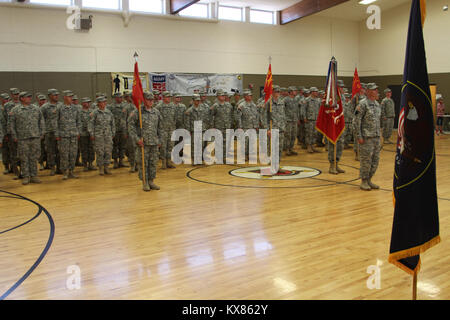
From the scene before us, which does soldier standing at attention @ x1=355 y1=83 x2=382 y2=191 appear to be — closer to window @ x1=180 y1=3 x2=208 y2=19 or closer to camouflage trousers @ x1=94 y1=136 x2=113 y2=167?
camouflage trousers @ x1=94 y1=136 x2=113 y2=167

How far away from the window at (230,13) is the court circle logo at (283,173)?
8.21 metres

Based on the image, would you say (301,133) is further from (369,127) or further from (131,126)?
(131,126)

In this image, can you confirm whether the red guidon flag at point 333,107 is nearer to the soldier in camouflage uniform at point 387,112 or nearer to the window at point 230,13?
the soldier in camouflage uniform at point 387,112

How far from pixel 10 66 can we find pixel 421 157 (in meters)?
11.7

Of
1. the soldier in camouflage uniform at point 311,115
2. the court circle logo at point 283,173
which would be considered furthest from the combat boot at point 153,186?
the soldier in camouflage uniform at point 311,115

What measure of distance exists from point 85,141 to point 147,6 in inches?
256

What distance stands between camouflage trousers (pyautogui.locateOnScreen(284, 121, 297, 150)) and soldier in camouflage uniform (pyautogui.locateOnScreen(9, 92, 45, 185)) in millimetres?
5887

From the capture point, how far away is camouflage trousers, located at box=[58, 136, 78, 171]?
7.94 m

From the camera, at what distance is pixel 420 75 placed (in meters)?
2.43

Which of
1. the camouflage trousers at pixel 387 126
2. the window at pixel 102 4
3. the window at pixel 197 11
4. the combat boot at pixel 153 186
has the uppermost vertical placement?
the window at pixel 197 11

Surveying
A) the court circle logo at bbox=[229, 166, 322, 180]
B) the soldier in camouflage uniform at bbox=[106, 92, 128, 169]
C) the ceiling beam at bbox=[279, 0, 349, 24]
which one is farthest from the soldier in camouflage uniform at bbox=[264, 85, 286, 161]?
the ceiling beam at bbox=[279, 0, 349, 24]

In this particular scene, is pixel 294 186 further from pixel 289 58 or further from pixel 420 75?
pixel 289 58

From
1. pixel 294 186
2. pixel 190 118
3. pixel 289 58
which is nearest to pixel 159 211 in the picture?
pixel 294 186

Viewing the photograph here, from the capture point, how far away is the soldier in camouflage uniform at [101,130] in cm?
829
